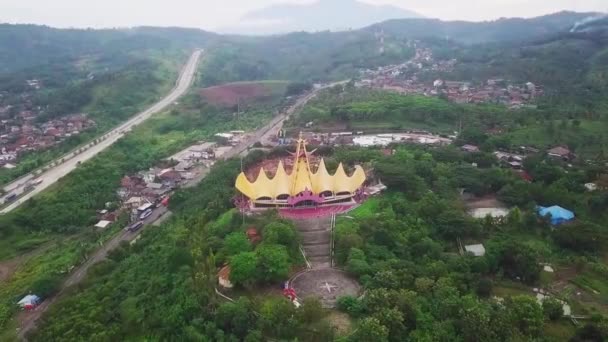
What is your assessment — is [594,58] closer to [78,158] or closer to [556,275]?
[556,275]

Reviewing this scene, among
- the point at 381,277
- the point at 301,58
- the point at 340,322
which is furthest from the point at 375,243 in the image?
the point at 301,58

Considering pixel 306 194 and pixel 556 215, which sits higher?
pixel 306 194

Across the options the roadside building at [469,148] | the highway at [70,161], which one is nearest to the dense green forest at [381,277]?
the roadside building at [469,148]

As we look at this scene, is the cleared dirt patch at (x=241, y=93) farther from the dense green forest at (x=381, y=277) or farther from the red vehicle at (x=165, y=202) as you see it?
the dense green forest at (x=381, y=277)

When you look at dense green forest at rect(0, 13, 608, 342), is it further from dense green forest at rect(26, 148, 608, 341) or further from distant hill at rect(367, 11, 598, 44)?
distant hill at rect(367, 11, 598, 44)

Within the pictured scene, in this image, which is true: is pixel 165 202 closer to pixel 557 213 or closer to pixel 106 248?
pixel 106 248

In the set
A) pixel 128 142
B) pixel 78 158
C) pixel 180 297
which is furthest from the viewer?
pixel 128 142

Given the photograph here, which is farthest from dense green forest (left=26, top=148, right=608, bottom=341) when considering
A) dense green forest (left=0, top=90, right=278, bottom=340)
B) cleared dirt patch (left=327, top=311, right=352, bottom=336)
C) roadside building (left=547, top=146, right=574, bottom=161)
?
roadside building (left=547, top=146, right=574, bottom=161)

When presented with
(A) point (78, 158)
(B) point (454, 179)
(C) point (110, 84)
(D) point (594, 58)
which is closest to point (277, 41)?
(C) point (110, 84)
